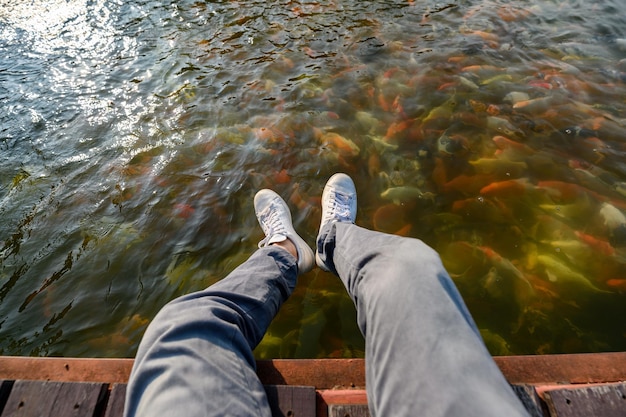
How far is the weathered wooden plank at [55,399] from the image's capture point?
5.53 ft

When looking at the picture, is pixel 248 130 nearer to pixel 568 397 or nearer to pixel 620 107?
pixel 568 397

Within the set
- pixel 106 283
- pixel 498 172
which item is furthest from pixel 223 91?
pixel 498 172

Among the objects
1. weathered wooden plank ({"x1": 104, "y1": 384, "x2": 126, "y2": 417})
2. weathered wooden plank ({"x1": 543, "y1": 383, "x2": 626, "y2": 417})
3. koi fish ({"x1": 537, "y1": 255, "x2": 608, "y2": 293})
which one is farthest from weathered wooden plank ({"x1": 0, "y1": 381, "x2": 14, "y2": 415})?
koi fish ({"x1": 537, "y1": 255, "x2": 608, "y2": 293})

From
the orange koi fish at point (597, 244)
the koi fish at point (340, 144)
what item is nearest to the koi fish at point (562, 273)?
the orange koi fish at point (597, 244)

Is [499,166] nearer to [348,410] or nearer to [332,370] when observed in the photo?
[332,370]

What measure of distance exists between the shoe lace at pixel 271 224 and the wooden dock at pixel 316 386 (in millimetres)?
1177

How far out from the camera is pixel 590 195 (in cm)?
314

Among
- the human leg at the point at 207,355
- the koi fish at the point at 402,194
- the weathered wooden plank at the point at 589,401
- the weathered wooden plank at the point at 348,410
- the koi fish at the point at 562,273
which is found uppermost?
the human leg at the point at 207,355

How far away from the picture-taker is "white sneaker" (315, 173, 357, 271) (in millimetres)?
2938

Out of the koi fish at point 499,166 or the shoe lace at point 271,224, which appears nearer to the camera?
the shoe lace at point 271,224

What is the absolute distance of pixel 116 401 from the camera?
170 centimetres

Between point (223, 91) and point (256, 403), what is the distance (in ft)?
14.2

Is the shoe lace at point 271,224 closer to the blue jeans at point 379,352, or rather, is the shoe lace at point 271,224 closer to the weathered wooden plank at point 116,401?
the blue jeans at point 379,352

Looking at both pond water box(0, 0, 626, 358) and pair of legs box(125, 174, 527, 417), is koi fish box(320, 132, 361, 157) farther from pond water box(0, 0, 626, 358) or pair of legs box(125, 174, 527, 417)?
pair of legs box(125, 174, 527, 417)
